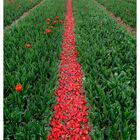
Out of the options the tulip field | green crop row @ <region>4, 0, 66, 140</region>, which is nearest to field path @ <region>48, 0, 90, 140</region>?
the tulip field

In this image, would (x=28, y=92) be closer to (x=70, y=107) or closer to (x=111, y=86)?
(x=70, y=107)

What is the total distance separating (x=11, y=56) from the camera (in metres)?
4.91

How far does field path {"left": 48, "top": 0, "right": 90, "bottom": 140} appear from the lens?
3295mm

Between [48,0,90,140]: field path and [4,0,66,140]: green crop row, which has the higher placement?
[4,0,66,140]: green crop row

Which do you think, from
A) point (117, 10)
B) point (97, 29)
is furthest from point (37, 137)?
point (117, 10)

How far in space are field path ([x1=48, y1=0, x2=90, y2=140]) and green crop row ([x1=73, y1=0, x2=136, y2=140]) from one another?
167 mm

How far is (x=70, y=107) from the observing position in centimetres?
391

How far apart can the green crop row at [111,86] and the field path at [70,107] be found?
17cm

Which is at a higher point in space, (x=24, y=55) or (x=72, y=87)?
(x=24, y=55)

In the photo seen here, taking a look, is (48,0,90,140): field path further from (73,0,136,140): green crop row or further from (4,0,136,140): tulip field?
(73,0,136,140): green crop row

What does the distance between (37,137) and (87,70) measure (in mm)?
2323

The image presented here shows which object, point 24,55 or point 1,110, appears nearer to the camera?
point 1,110

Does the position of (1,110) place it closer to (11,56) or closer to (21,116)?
(21,116)

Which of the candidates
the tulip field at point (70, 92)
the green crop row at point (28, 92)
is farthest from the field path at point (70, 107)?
the green crop row at point (28, 92)
